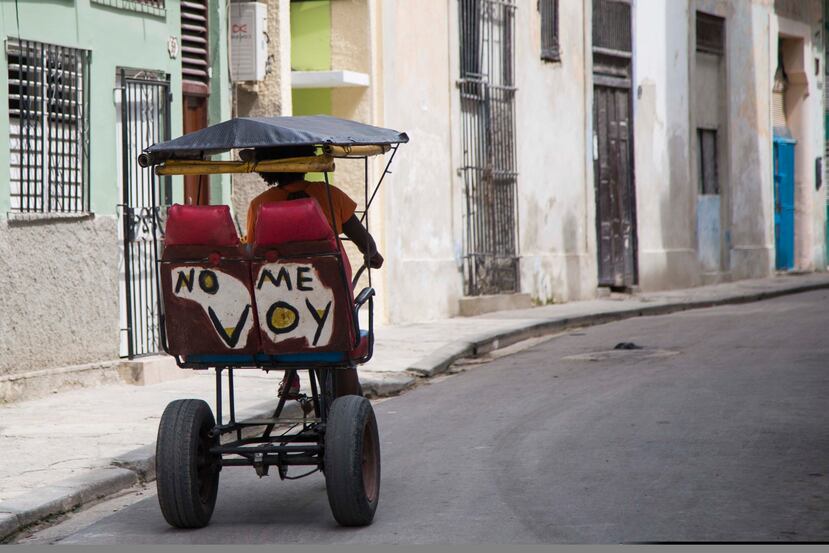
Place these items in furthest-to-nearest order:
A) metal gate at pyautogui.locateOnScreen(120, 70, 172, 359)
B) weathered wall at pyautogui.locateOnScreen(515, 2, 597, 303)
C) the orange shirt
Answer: weathered wall at pyautogui.locateOnScreen(515, 2, 597, 303) < metal gate at pyautogui.locateOnScreen(120, 70, 172, 359) < the orange shirt

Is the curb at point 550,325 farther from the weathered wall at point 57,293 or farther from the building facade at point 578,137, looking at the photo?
the weathered wall at point 57,293

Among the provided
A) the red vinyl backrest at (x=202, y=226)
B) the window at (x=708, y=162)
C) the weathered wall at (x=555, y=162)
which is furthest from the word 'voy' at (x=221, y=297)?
the window at (x=708, y=162)

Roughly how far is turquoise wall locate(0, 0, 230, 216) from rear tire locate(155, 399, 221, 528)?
4.86 metres

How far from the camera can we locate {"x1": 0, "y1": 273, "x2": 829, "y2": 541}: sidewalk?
309 inches

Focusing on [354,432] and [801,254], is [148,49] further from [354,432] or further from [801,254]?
[801,254]

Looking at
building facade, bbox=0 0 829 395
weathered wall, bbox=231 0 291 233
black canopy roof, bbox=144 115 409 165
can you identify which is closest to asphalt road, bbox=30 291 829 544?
black canopy roof, bbox=144 115 409 165

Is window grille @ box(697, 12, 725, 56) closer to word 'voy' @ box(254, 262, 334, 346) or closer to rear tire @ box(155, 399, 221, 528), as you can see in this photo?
word 'voy' @ box(254, 262, 334, 346)

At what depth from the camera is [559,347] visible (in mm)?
15227

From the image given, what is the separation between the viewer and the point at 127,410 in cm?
1073

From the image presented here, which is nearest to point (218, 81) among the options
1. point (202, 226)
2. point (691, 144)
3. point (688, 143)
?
point (202, 226)

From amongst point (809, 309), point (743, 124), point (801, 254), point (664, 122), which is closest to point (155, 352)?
point (809, 309)

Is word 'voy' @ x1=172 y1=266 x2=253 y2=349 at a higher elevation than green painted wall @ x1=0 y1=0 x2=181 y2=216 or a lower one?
lower

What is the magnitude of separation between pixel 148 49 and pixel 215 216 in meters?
6.77

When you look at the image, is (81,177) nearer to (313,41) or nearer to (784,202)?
(313,41)
